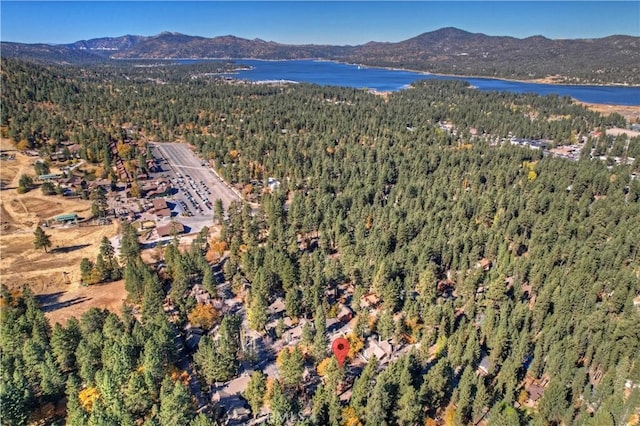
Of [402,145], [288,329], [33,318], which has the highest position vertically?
[402,145]

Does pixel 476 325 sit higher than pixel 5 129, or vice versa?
pixel 5 129

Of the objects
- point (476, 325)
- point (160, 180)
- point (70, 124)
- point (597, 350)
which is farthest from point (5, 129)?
point (597, 350)

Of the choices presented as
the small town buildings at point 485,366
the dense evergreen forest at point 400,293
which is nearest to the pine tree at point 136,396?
the dense evergreen forest at point 400,293

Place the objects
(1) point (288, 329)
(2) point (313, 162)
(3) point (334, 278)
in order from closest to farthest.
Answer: (1) point (288, 329), (3) point (334, 278), (2) point (313, 162)

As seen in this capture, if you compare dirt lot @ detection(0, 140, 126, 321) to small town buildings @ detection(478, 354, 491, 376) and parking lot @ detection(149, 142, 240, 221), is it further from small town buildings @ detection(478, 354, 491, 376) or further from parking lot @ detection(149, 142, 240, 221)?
small town buildings @ detection(478, 354, 491, 376)

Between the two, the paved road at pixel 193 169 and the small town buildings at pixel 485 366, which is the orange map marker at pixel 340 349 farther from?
the paved road at pixel 193 169

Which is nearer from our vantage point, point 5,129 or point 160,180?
point 160,180

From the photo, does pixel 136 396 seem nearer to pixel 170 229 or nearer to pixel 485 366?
pixel 485 366

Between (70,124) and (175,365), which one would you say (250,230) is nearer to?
(175,365)

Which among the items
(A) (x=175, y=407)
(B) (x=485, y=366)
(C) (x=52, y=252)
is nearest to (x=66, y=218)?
(C) (x=52, y=252)
